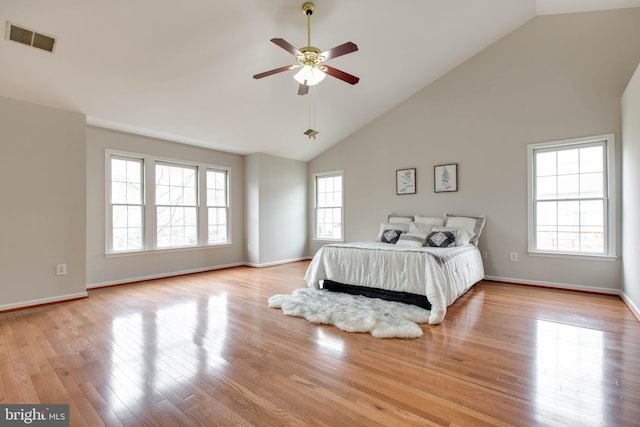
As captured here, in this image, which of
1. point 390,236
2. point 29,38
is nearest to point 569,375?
point 390,236

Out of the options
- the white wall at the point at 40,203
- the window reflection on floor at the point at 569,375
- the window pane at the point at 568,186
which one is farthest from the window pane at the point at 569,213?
the white wall at the point at 40,203

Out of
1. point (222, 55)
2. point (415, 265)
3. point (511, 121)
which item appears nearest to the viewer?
point (415, 265)

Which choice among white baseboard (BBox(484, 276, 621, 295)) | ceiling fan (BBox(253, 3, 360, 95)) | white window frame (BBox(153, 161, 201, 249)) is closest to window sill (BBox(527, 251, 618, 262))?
white baseboard (BBox(484, 276, 621, 295))

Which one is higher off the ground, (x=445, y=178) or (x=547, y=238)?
(x=445, y=178)

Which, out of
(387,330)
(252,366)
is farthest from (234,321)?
(387,330)

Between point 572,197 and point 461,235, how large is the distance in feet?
5.31

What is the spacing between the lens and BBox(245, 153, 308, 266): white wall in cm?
636

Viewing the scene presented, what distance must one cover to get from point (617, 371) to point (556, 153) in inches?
135

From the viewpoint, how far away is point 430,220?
5.24 meters

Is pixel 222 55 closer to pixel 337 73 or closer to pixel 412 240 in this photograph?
pixel 337 73

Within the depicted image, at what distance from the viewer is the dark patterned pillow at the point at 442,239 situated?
435 centimetres

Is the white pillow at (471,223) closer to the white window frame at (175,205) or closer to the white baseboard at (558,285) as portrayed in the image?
the white baseboard at (558,285)

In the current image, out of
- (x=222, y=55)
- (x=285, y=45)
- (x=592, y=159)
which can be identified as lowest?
(x=592, y=159)

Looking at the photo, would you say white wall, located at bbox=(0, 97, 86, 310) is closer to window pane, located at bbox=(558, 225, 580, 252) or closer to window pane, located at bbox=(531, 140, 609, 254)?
window pane, located at bbox=(531, 140, 609, 254)
